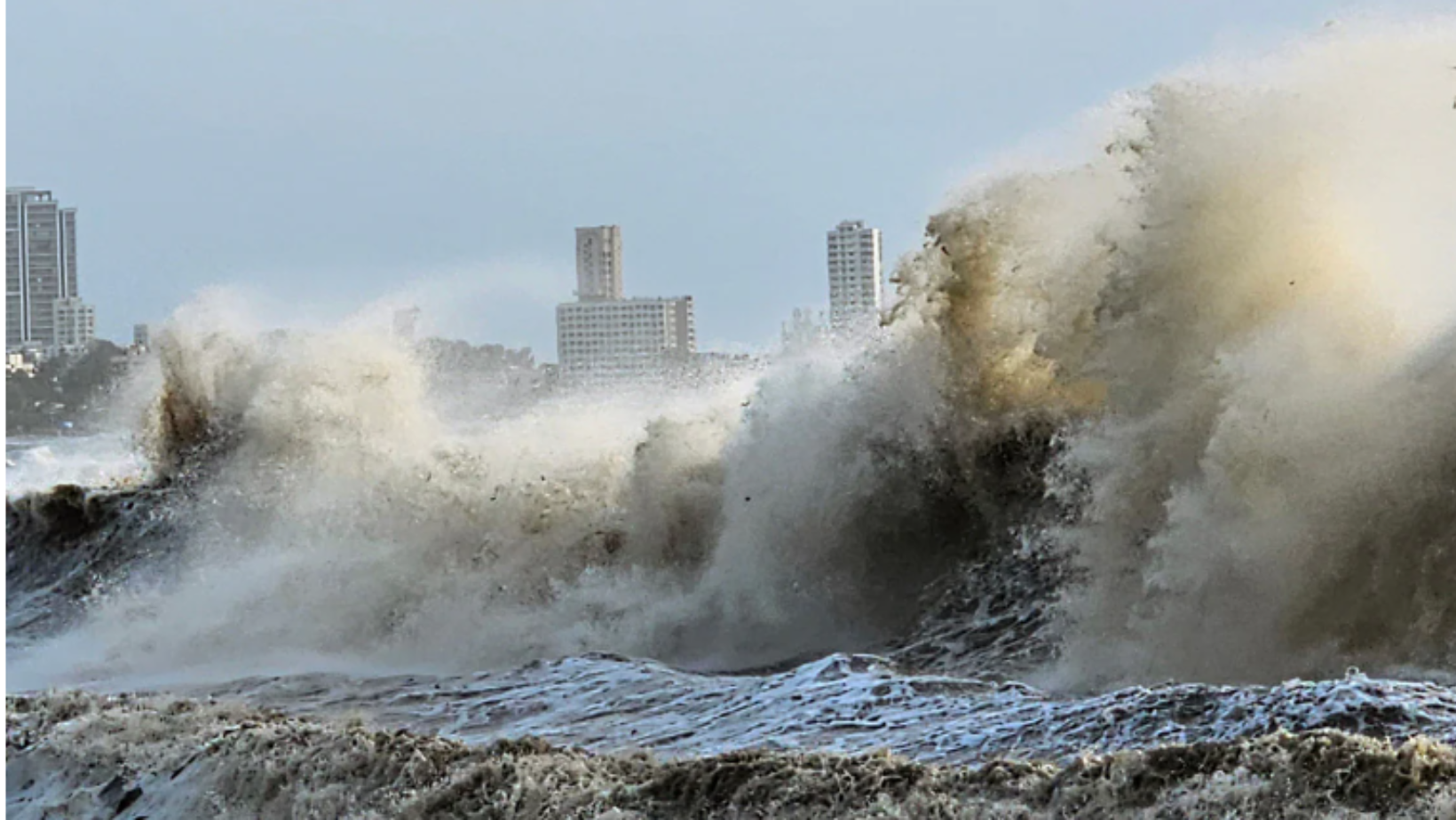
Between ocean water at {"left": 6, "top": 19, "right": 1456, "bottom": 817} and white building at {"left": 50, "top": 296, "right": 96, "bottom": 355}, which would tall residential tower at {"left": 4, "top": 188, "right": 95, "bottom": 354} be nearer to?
white building at {"left": 50, "top": 296, "right": 96, "bottom": 355}

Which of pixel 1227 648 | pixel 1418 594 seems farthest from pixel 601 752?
pixel 1418 594

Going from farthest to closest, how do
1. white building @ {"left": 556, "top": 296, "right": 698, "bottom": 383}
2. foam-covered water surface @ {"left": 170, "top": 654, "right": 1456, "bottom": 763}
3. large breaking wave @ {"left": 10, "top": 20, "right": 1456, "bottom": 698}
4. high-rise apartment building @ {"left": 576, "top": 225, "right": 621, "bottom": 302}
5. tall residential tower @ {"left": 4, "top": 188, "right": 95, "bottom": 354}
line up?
tall residential tower @ {"left": 4, "top": 188, "right": 95, "bottom": 354} → high-rise apartment building @ {"left": 576, "top": 225, "right": 621, "bottom": 302} → white building @ {"left": 556, "top": 296, "right": 698, "bottom": 383} → large breaking wave @ {"left": 10, "top": 20, "right": 1456, "bottom": 698} → foam-covered water surface @ {"left": 170, "top": 654, "right": 1456, "bottom": 763}

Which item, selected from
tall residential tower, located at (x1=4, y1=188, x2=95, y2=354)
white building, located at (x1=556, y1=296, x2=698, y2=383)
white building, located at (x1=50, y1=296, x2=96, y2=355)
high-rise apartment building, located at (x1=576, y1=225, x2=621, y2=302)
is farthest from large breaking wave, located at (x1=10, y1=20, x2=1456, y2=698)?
tall residential tower, located at (x1=4, y1=188, x2=95, y2=354)

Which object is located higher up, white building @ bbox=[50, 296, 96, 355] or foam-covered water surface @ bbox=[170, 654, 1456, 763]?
white building @ bbox=[50, 296, 96, 355]

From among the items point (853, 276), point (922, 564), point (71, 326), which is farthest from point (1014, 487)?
point (71, 326)

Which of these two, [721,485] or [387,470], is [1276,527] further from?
[387,470]

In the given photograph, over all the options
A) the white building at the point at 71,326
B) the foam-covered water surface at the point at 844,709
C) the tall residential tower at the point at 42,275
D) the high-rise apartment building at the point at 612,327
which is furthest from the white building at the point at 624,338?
the tall residential tower at the point at 42,275

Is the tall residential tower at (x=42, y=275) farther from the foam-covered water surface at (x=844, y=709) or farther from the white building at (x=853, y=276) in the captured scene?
the foam-covered water surface at (x=844, y=709)

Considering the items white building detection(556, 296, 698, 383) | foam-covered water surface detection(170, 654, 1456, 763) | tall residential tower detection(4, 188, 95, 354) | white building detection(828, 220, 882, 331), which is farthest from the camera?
tall residential tower detection(4, 188, 95, 354)
